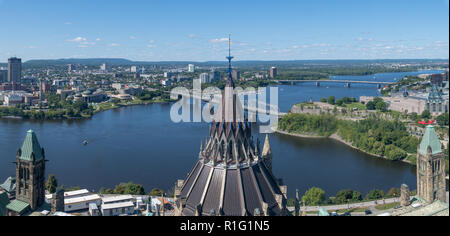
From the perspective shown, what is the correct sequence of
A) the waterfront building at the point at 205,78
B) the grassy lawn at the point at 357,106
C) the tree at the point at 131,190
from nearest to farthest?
1. the tree at the point at 131,190
2. the grassy lawn at the point at 357,106
3. the waterfront building at the point at 205,78

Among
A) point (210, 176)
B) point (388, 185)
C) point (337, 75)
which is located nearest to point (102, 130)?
point (388, 185)

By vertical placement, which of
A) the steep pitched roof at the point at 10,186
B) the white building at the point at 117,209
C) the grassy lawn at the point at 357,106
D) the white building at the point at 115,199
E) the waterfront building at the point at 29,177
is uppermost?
the grassy lawn at the point at 357,106

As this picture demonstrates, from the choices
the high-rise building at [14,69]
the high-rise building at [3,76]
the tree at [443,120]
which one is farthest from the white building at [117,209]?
the high-rise building at [3,76]

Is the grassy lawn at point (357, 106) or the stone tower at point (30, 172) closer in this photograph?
the stone tower at point (30, 172)

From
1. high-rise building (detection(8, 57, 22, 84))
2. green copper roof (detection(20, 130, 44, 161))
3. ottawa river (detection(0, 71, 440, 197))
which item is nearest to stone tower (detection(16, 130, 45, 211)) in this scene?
green copper roof (detection(20, 130, 44, 161))

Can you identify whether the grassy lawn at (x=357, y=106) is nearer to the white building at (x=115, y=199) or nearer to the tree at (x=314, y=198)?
the tree at (x=314, y=198)

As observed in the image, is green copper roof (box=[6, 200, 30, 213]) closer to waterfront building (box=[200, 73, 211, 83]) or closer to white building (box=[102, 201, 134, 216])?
white building (box=[102, 201, 134, 216])
